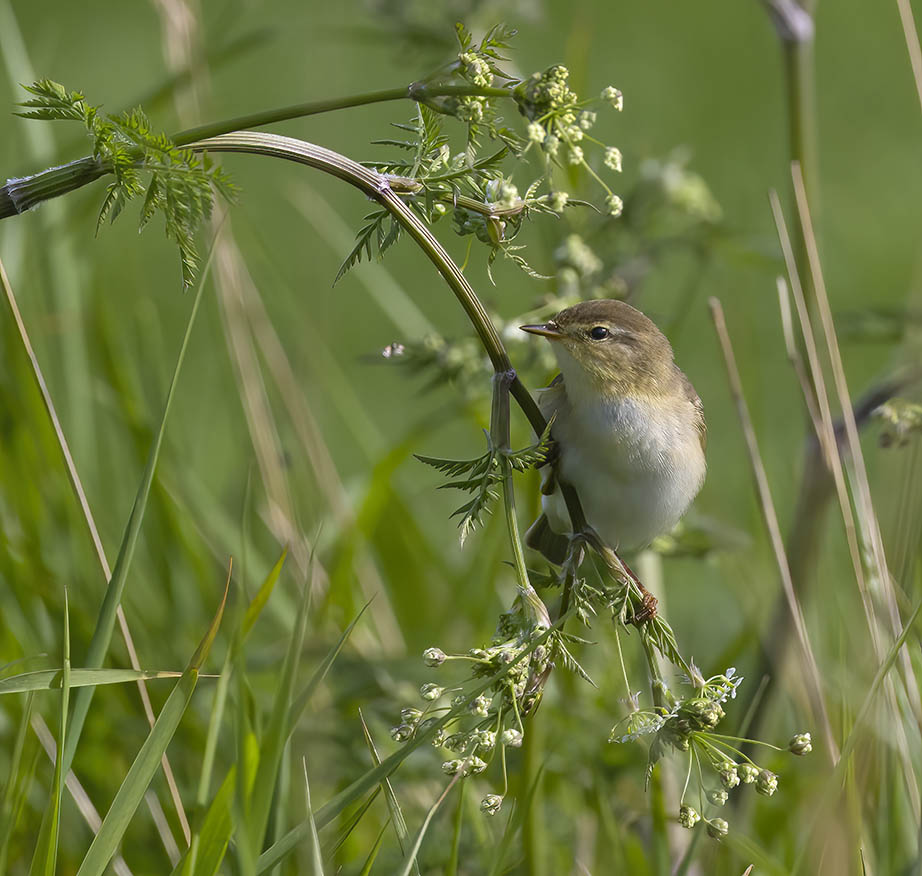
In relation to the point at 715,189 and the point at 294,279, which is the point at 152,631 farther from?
the point at 715,189

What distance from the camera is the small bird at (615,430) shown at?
218cm

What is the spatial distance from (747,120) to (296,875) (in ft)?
18.3

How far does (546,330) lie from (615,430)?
249 mm

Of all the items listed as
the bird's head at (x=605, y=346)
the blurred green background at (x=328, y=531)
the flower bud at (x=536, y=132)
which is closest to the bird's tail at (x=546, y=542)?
the blurred green background at (x=328, y=531)

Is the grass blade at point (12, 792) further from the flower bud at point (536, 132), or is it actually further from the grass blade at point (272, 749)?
the flower bud at point (536, 132)

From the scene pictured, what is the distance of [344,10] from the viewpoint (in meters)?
6.79

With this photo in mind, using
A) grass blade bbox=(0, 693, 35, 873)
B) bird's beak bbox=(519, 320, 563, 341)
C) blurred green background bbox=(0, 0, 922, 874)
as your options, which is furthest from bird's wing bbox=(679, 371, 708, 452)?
grass blade bbox=(0, 693, 35, 873)

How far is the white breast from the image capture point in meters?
2.19

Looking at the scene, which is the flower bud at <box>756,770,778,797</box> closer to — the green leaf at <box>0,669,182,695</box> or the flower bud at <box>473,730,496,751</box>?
the flower bud at <box>473,730,496,751</box>

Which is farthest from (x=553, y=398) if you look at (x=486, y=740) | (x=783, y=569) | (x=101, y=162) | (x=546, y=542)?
(x=101, y=162)

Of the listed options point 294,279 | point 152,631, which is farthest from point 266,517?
point 294,279

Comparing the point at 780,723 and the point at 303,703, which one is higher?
the point at 303,703

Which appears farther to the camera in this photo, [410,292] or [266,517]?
[410,292]

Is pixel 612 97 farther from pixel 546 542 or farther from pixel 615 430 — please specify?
pixel 546 542
